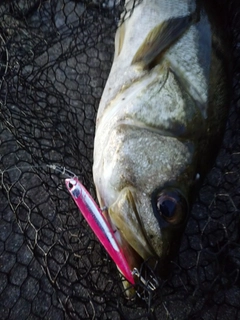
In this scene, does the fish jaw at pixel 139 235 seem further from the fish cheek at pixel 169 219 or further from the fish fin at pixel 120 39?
the fish fin at pixel 120 39

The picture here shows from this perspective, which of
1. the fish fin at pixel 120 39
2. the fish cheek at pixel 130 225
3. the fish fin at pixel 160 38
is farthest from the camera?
the fish fin at pixel 120 39

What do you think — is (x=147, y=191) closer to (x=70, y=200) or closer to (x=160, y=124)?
(x=160, y=124)

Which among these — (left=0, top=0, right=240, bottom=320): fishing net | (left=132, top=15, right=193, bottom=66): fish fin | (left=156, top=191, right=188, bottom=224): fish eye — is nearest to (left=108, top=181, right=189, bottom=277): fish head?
(left=156, top=191, right=188, bottom=224): fish eye

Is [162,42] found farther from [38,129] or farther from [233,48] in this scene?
[38,129]

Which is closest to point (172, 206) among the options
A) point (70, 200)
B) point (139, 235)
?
point (139, 235)

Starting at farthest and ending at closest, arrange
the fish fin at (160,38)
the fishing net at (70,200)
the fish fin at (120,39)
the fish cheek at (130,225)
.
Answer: the fish fin at (120,39) < the fish fin at (160,38) < the fishing net at (70,200) < the fish cheek at (130,225)

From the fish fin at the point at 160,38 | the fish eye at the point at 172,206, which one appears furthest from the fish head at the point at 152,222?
the fish fin at the point at 160,38

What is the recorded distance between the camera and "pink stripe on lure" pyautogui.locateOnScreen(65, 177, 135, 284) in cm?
163

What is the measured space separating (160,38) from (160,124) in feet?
1.52

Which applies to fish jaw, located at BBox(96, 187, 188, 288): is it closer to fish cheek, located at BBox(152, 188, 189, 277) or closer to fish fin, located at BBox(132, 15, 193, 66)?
fish cheek, located at BBox(152, 188, 189, 277)

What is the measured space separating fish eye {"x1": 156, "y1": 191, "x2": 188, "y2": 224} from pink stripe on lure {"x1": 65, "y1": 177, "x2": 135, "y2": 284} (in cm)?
22

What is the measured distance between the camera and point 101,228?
1.65 metres

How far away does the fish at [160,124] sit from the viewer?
164cm

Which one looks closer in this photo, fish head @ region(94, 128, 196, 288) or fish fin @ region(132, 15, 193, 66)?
fish head @ region(94, 128, 196, 288)
